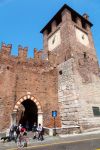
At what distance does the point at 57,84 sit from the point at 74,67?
7.37ft

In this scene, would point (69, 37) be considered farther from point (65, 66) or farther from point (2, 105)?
point (2, 105)

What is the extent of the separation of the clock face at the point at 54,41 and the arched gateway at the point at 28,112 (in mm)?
6532

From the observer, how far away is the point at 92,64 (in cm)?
1440

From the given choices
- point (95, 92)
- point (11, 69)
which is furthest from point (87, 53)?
point (11, 69)

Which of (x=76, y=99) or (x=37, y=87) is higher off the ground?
(x=37, y=87)

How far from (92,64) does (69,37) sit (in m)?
3.44

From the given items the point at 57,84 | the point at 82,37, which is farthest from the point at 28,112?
the point at 82,37

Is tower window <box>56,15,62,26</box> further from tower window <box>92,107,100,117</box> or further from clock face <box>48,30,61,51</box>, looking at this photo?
tower window <box>92,107,100,117</box>

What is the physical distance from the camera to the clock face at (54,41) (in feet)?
50.8

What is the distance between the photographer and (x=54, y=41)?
16031 mm

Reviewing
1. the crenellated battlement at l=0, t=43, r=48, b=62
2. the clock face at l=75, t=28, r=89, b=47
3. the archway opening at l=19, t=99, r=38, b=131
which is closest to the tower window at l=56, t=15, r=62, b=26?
the clock face at l=75, t=28, r=89, b=47

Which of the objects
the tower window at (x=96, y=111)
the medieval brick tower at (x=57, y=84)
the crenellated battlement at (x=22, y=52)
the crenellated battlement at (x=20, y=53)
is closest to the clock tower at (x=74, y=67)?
the medieval brick tower at (x=57, y=84)

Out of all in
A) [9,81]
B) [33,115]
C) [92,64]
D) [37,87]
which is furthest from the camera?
[92,64]

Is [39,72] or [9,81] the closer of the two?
[9,81]
